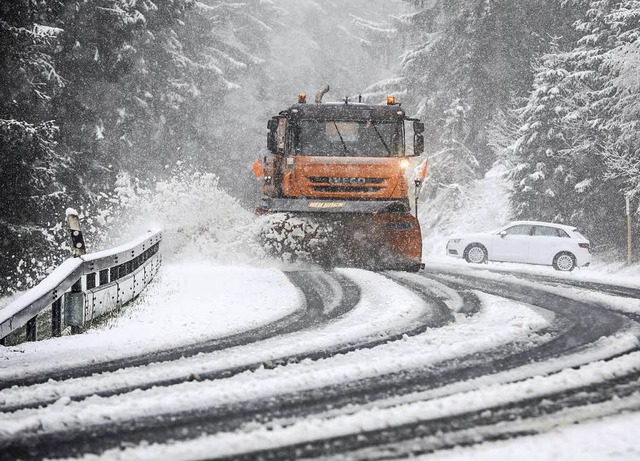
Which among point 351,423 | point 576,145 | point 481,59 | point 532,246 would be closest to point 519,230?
point 532,246

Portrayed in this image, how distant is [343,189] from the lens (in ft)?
40.7

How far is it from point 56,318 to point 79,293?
327 millimetres

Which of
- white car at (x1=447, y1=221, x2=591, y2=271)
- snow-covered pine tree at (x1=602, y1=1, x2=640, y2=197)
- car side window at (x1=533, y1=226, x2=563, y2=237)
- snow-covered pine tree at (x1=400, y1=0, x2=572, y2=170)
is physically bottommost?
white car at (x1=447, y1=221, x2=591, y2=271)

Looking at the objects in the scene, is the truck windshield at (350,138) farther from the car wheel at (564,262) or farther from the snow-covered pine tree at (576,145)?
the snow-covered pine tree at (576,145)

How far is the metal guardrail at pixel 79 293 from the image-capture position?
5.73 meters

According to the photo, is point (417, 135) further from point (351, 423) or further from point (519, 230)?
point (351, 423)

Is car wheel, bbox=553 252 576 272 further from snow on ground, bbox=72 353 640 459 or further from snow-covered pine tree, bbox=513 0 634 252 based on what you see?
snow on ground, bbox=72 353 640 459

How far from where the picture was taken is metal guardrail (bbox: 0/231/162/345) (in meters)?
5.73

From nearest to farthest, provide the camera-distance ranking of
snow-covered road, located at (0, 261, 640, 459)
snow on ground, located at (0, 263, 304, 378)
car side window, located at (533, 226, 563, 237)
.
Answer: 1. snow-covered road, located at (0, 261, 640, 459)
2. snow on ground, located at (0, 263, 304, 378)
3. car side window, located at (533, 226, 563, 237)

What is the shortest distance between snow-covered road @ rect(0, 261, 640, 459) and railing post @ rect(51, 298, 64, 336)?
Result: 1.14 ft

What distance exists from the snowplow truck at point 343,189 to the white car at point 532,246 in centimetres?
675

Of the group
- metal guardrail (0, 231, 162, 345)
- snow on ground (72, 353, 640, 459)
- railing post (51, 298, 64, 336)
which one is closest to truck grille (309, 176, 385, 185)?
metal guardrail (0, 231, 162, 345)

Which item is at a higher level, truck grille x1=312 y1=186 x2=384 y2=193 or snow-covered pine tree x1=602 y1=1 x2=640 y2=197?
snow-covered pine tree x1=602 y1=1 x2=640 y2=197

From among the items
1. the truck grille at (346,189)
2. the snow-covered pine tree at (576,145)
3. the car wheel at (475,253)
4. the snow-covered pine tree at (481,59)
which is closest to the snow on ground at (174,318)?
the truck grille at (346,189)
